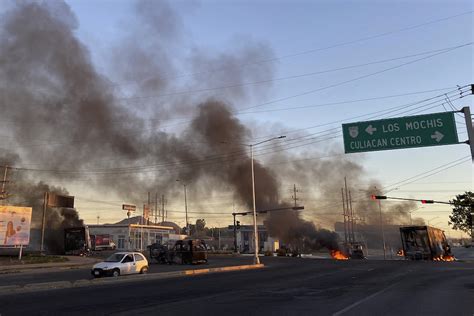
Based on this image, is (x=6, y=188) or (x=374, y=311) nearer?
(x=374, y=311)

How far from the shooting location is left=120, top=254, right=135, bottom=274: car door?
65.5 ft

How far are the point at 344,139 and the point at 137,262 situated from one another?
1252 centimetres

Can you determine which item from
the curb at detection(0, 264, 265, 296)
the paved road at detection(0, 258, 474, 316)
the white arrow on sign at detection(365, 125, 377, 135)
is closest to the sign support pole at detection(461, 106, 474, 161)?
the white arrow on sign at detection(365, 125, 377, 135)

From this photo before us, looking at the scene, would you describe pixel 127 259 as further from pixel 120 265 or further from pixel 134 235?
pixel 134 235

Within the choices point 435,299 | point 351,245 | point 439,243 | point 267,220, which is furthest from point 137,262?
point 351,245

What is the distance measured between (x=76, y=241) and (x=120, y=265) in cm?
2881

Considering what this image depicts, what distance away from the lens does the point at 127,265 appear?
2023cm

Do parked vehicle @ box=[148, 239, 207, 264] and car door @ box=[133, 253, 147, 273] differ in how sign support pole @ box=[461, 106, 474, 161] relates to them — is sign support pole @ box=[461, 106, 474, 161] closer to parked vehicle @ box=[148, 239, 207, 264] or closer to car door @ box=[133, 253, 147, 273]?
car door @ box=[133, 253, 147, 273]

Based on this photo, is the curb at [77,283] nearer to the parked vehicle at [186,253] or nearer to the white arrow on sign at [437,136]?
the parked vehicle at [186,253]

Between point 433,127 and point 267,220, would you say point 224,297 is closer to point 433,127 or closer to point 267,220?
point 433,127

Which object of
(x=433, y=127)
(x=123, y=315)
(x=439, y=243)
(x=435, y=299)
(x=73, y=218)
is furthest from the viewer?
(x=73, y=218)

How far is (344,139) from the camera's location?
16281 mm

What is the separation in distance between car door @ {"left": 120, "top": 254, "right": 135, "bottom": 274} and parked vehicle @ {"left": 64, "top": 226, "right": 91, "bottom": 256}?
1055 inches

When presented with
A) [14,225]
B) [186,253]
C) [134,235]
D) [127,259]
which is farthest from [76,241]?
[134,235]
